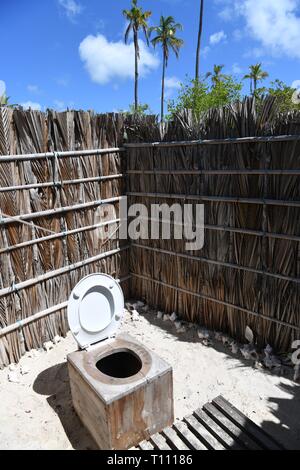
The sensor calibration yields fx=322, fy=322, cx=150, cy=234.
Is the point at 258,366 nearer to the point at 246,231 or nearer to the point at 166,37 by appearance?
the point at 246,231

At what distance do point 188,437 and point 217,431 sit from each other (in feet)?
0.66

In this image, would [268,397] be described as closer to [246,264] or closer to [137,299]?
[246,264]

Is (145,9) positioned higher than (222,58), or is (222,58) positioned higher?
(145,9)

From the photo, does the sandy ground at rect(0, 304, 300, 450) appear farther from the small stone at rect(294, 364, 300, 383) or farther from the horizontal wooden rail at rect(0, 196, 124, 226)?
the horizontal wooden rail at rect(0, 196, 124, 226)

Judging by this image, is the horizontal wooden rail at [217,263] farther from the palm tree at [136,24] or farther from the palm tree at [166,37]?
the palm tree at [166,37]

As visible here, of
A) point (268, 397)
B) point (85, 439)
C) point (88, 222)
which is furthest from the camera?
point (88, 222)

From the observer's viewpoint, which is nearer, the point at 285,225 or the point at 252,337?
the point at 285,225

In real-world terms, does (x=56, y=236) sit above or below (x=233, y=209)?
below

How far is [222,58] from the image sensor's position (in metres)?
16.8

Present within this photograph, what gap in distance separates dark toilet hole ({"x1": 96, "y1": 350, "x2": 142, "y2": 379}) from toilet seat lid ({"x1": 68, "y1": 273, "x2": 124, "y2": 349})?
161mm

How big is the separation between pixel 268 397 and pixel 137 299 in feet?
6.70

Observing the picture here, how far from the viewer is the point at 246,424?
7.16ft

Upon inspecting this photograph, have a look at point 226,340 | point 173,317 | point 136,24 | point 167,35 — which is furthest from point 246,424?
point 167,35
